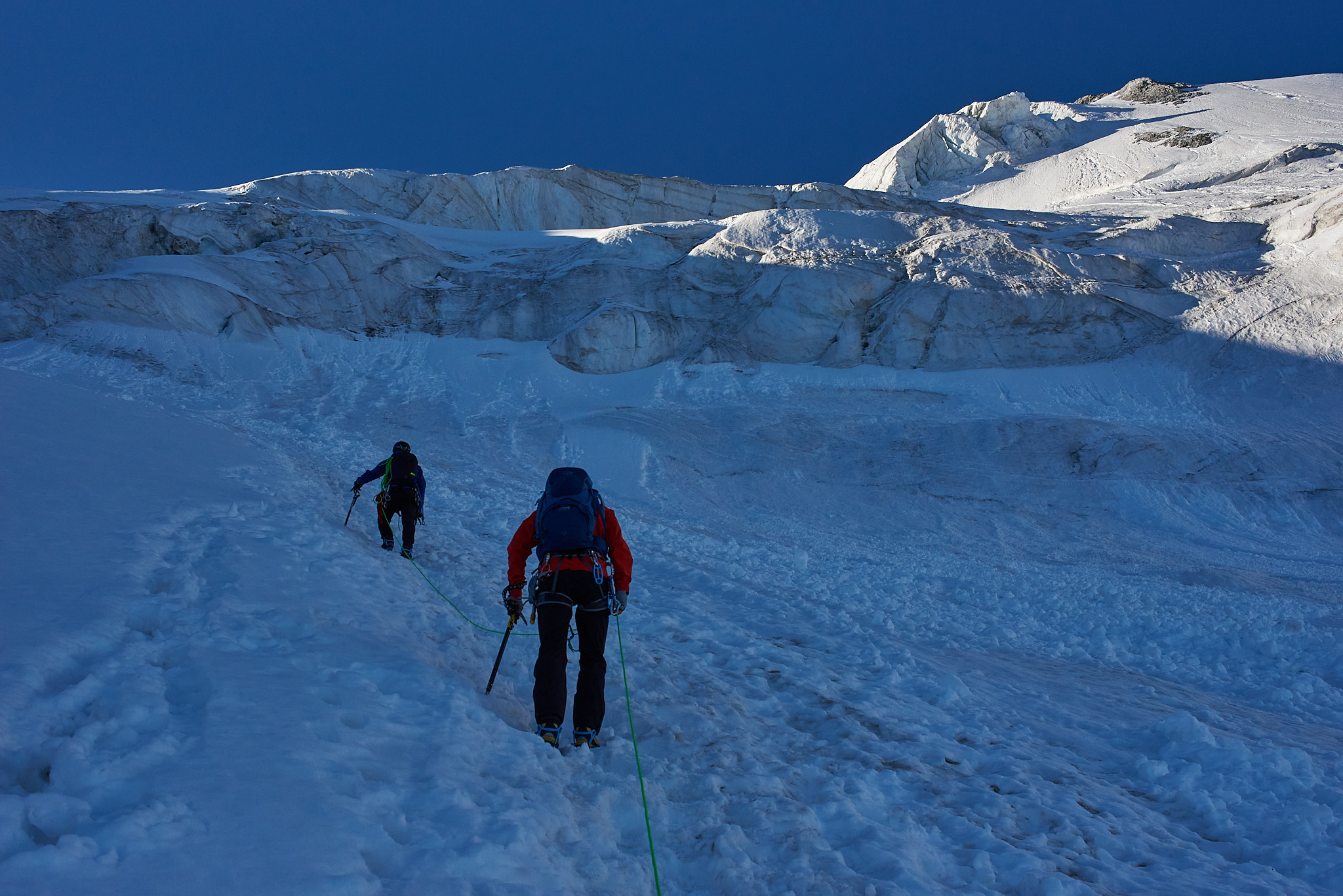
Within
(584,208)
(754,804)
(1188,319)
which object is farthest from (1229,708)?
(584,208)

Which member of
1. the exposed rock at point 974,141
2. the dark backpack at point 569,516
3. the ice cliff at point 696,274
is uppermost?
the exposed rock at point 974,141

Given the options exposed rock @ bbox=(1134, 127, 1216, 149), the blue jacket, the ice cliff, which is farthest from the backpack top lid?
exposed rock @ bbox=(1134, 127, 1216, 149)

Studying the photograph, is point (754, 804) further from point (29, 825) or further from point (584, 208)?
point (584, 208)

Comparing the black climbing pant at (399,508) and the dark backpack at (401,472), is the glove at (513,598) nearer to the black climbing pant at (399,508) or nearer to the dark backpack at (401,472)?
the black climbing pant at (399,508)

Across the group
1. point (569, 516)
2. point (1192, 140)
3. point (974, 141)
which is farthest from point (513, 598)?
point (974, 141)

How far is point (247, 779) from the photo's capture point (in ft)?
8.35

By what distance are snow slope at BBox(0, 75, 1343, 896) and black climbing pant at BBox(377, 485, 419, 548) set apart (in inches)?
10.6

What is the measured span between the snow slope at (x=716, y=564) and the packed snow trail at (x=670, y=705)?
0.03 metres

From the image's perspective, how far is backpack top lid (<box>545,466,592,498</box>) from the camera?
4.42m

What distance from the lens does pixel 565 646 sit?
13.5 ft

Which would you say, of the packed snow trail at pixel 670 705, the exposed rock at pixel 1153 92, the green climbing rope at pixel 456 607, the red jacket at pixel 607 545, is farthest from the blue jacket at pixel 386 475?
the exposed rock at pixel 1153 92

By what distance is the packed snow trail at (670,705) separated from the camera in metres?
2.53

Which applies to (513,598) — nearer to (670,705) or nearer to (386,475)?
(670,705)

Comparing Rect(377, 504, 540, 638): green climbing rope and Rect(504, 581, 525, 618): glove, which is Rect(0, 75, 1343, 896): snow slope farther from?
Rect(504, 581, 525, 618): glove
